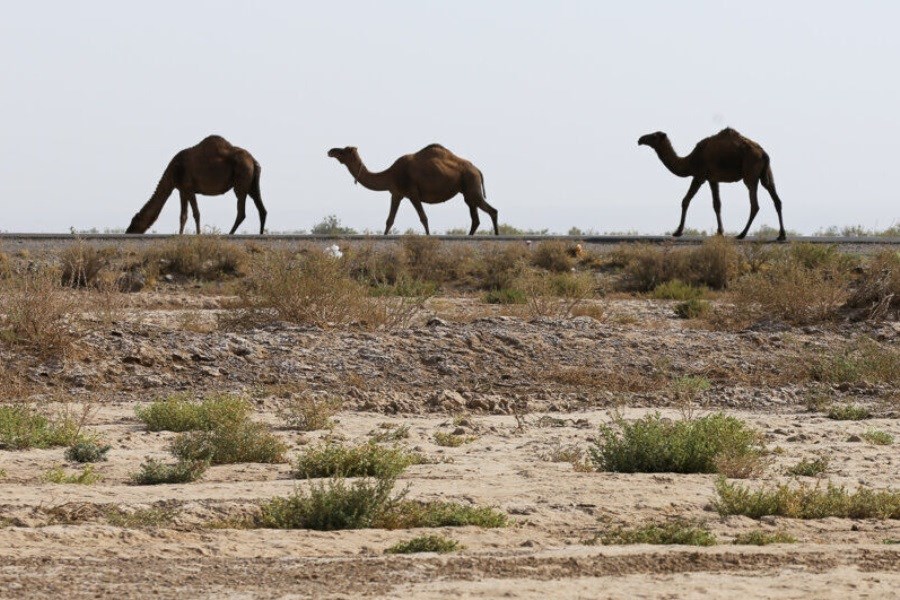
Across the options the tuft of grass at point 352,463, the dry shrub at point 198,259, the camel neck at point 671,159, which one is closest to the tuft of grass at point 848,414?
the tuft of grass at point 352,463

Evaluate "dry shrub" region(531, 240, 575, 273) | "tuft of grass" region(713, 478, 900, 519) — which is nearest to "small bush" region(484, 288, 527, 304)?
"dry shrub" region(531, 240, 575, 273)

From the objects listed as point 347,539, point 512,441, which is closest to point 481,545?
point 347,539

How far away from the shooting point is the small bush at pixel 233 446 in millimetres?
12262

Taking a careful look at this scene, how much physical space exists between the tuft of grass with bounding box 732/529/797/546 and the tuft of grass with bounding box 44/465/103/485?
14.7 feet

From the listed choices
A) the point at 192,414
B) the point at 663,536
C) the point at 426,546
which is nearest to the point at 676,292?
the point at 192,414

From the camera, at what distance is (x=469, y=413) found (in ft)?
51.4

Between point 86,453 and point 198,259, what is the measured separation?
1548 centimetres

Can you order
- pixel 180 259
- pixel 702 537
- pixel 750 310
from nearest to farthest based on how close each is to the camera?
1. pixel 702 537
2. pixel 750 310
3. pixel 180 259

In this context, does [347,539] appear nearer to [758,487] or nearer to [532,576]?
[532,576]

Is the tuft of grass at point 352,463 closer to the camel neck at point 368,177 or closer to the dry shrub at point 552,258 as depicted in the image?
the dry shrub at point 552,258

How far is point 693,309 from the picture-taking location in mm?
23047

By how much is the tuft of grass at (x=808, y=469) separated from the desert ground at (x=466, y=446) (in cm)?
4

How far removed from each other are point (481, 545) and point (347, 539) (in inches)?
30.7

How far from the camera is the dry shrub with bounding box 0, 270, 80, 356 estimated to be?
1641 cm
